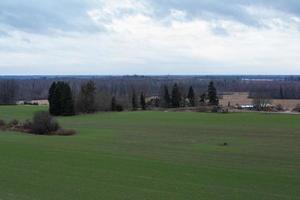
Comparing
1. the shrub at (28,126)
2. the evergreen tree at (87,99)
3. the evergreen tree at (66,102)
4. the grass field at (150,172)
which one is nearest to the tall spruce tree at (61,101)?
the evergreen tree at (66,102)

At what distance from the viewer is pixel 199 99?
137m

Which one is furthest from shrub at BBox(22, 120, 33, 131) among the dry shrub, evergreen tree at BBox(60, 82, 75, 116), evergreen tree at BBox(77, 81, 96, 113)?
evergreen tree at BBox(77, 81, 96, 113)

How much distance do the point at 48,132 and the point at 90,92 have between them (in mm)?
44884

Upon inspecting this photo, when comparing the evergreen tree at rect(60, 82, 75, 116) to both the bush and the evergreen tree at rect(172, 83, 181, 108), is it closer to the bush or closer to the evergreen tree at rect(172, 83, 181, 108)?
the bush

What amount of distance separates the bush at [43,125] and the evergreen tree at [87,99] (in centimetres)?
4098

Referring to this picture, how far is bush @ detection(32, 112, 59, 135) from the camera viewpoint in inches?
2298

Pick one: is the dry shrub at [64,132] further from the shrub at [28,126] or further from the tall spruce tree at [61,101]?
the tall spruce tree at [61,101]

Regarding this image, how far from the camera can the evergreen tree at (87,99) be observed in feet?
330

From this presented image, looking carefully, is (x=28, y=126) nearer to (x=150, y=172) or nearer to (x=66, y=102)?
(x=66, y=102)

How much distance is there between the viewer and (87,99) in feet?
332

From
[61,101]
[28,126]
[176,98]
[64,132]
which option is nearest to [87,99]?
[61,101]

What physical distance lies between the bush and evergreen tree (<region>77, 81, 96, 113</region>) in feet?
134

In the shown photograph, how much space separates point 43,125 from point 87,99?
42.8m

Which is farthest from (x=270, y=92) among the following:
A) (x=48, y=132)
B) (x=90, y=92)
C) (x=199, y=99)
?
(x=48, y=132)
